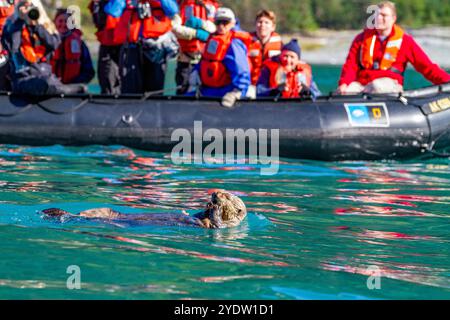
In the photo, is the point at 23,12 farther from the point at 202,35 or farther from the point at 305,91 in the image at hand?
the point at 305,91

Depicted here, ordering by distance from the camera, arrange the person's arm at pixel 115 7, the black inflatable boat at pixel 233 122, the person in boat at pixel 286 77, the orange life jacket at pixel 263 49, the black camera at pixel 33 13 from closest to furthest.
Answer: the black camera at pixel 33 13, the black inflatable boat at pixel 233 122, the person in boat at pixel 286 77, the person's arm at pixel 115 7, the orange life jacket at pixel 263 49

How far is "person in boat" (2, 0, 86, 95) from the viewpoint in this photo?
11.1 metres

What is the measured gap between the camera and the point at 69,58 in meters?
12.0

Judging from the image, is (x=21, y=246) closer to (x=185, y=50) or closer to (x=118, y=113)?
(x=118, y=113)

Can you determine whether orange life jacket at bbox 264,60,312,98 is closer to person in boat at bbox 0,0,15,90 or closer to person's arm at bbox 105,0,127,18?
person's arm at bbox 105,0,127,18

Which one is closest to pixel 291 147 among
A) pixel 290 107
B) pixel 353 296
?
pixel 290 107

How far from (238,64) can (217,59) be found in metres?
0.28

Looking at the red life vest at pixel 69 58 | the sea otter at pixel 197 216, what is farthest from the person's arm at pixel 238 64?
the sea otter at pixel 197 216

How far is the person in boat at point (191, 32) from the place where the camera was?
12.2 meters

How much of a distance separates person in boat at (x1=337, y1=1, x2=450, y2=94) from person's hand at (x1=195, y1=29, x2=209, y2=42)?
65.6 inches

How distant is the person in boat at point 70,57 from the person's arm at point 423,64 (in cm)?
359

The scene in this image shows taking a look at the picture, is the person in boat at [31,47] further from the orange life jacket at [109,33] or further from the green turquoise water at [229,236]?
the green turquoise water at [229,236]

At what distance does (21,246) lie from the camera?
688 cm

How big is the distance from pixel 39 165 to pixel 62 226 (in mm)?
3029
